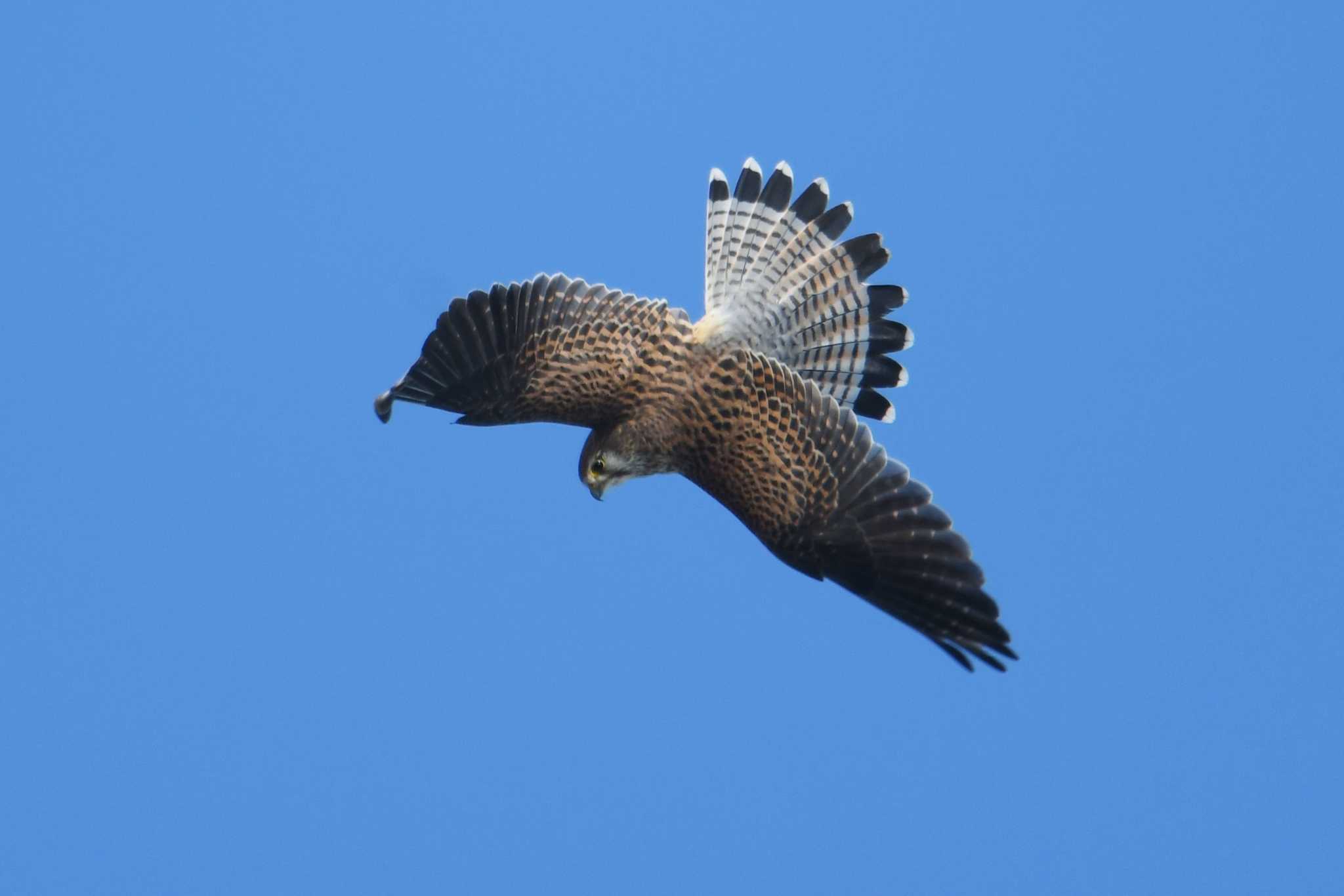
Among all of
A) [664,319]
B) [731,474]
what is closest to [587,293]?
[664,319]

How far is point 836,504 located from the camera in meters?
6.03

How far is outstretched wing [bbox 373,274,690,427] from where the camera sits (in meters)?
6.50

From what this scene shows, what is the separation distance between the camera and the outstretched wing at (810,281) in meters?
6.89

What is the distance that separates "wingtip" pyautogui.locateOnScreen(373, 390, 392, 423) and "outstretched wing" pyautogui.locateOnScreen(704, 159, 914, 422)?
3.72ft

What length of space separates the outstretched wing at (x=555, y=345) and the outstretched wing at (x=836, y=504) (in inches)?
11.7

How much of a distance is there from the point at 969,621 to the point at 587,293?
1673 millimetres

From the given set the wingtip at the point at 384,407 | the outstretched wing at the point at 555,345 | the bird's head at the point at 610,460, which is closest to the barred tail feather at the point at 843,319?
the outstretched wing at the point at 555,345

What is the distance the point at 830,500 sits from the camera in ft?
19.8

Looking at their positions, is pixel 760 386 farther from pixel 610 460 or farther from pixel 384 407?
pixel 384 407

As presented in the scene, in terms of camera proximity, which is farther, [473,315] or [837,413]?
[473,315]

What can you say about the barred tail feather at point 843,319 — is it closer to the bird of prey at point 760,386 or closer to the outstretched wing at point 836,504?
the bird of prey at point 760,386

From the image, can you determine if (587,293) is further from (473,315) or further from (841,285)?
(841,285)

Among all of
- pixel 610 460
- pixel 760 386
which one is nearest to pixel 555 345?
pixel 610 460

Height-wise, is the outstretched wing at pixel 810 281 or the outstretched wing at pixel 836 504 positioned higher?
the outstretched wing at pixel 810 281
